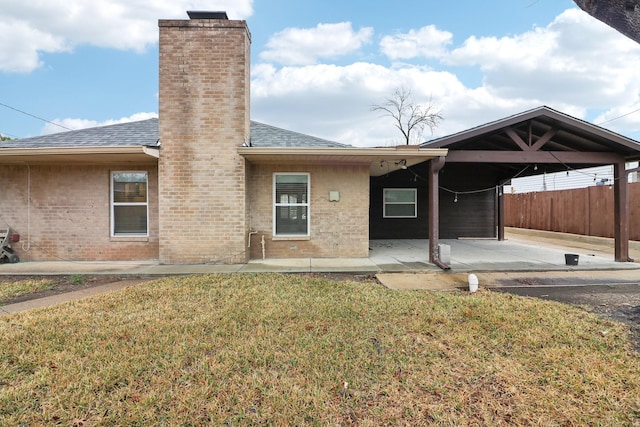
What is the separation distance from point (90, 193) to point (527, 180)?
79.9 ft

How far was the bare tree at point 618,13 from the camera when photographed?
2.41 m

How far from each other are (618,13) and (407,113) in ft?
109

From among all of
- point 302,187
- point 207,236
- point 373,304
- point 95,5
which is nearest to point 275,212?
point 302,187

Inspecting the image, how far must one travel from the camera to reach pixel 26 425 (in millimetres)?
2244

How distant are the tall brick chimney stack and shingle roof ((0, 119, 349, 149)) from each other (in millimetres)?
848

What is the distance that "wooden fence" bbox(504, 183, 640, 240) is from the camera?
11266mm

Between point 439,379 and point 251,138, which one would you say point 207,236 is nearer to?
point 251,138

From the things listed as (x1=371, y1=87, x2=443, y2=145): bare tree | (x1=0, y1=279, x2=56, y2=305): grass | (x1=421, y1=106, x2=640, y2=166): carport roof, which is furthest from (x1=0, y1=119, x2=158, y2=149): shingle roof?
(x1=371, y1=87, x2=443, y2=145): bare tree

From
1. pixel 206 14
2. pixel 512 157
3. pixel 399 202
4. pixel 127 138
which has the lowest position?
pixel 399 202

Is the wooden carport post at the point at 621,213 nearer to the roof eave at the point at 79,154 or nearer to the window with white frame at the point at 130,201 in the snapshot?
the roof eave at the point at 79,154

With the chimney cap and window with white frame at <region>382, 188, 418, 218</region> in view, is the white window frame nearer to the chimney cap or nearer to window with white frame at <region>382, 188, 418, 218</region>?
the chimney cap

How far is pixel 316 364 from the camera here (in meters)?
3.07

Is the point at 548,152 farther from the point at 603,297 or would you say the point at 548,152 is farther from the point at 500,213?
the point at 500,213

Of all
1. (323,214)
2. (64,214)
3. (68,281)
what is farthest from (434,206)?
(64,214)
